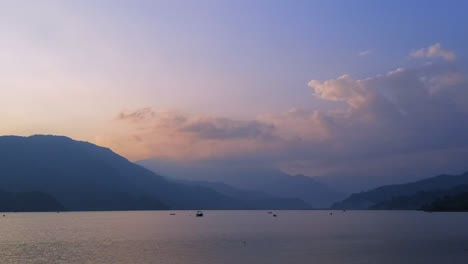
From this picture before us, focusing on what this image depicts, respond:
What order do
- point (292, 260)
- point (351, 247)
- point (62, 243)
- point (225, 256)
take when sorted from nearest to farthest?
point (292, 260) → point (225, 256) → point (351, 247) → point (62, 243)

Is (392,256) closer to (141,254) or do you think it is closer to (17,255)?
(141,254)

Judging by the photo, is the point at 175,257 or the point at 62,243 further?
the point at 62,243

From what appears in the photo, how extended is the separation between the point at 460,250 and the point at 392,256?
1242 centimetres

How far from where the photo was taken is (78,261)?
6869 centimetres

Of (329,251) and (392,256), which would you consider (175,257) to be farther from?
(392,256)

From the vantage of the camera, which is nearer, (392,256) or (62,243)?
(392,256)

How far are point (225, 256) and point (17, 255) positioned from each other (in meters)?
29.9

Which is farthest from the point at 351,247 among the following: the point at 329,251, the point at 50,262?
the point at 50,262

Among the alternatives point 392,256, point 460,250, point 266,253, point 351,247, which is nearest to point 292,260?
point 266,253

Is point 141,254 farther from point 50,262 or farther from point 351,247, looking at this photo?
point 351,247

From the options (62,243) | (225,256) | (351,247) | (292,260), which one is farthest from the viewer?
(62,243)

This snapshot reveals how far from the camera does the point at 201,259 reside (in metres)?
70.6

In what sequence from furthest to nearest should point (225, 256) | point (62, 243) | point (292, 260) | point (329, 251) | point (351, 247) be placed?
1. point (62, 243)
2. point (351, 247)
3. point (329, 251)
4. point (225, 256)
5. point (292, 260)

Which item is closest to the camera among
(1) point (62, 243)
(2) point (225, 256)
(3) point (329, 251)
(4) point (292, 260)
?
(4) point (292, 260)
